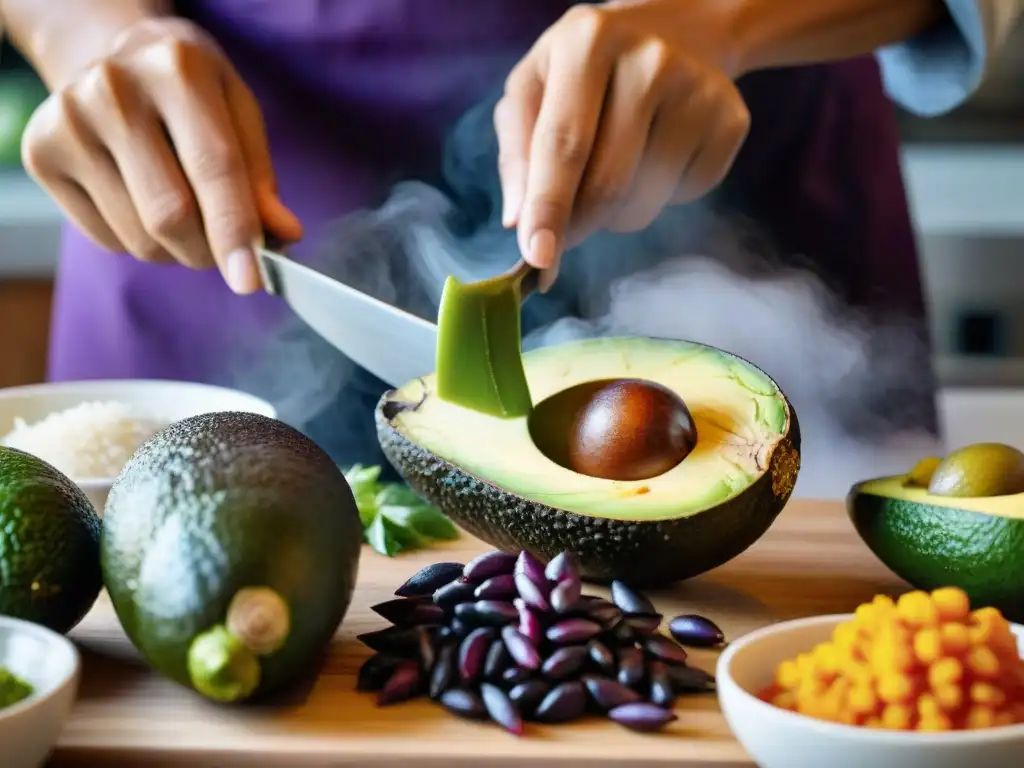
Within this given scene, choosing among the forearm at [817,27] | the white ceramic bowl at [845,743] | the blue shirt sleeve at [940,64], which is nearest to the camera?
the white ceramic bowl at [845,743]

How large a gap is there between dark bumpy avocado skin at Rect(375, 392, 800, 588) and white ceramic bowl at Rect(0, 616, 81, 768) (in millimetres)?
262

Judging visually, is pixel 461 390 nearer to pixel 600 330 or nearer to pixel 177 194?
pixel 177 194

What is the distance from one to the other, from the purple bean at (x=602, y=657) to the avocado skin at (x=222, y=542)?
13 cm

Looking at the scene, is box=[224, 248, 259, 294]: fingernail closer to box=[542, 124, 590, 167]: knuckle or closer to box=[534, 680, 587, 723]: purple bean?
box=[542, 124, 590, 167]: knuckle

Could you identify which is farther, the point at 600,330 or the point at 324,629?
the point at 600,330

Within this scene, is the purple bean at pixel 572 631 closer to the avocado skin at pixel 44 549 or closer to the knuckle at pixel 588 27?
the avocado skin at pixel 44 549

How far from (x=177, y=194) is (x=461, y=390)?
340mm

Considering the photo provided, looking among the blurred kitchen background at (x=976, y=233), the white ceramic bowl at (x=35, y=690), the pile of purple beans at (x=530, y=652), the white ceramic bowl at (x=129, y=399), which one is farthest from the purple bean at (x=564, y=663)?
the blurred kitchen background at (x=976, y=233)

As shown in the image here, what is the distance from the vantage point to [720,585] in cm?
80

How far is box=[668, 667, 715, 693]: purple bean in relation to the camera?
2.08ft

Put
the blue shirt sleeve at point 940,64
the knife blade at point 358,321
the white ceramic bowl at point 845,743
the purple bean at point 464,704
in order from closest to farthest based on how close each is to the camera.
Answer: the white ceramic bowl at point 845,743 → the purple bean at point 464,704 → the knife blade at point 358,321 → the blue shirt sleeve at point 940,64

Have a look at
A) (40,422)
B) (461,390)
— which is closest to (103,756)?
(461,390)

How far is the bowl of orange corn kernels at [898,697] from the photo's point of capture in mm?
500

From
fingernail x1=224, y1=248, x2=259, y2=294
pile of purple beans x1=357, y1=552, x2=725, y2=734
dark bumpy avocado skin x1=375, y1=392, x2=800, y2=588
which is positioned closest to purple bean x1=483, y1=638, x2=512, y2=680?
pile of purple beans x1=357, y1=552, x2=725, y2=734
